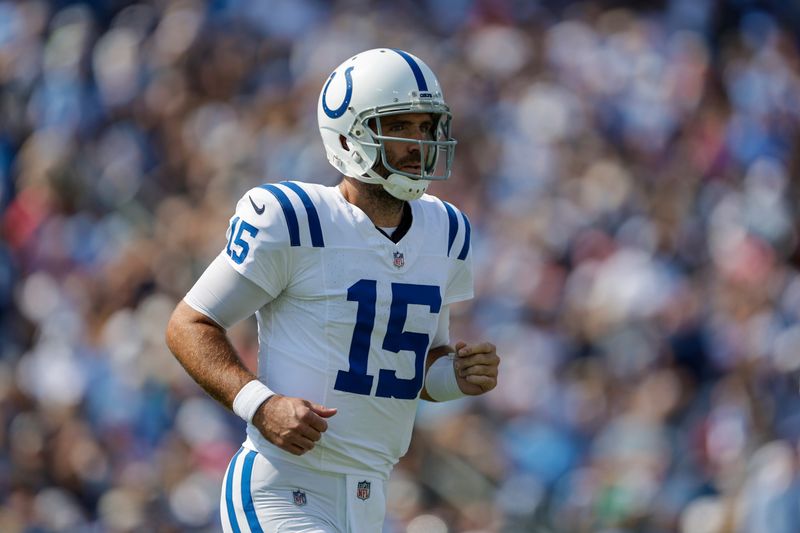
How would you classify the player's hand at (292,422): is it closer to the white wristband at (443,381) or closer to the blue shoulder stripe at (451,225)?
the white wristband at (443,381)

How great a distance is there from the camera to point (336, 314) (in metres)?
4.36

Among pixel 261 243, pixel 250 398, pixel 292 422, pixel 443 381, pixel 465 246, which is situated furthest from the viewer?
pixel 465 246

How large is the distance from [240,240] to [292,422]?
2.05ft

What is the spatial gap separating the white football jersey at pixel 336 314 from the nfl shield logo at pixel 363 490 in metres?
0.04

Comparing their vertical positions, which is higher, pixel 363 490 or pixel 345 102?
pixel 345 102

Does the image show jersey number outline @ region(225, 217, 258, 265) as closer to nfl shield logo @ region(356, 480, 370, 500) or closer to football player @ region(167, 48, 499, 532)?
football player @ region(167, 48, 499, 532)

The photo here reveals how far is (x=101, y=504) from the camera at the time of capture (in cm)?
926

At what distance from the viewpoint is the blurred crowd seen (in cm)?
830

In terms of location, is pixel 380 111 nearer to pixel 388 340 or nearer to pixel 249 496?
pixel 388 340

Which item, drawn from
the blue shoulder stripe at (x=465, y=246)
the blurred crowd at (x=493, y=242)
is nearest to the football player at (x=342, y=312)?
the blue shoulder stripe at (x=465, y=246)

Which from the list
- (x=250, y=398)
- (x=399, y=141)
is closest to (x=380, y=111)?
(x=399, y=141)

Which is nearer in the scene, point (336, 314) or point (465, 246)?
point (336, 314)

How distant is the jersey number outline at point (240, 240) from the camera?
14.1 feet

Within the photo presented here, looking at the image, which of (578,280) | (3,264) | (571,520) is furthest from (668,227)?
(3,264)
